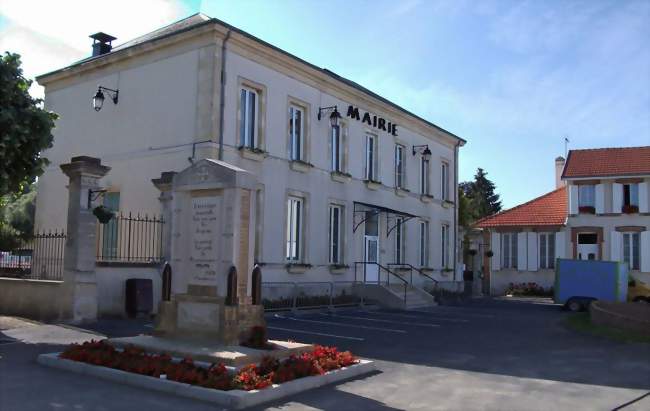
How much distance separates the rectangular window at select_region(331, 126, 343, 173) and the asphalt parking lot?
8.34m

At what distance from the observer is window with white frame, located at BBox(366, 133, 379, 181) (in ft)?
83.5

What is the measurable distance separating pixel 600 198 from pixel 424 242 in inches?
480

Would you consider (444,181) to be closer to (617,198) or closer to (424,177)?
(424,177)

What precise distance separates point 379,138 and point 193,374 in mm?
19403

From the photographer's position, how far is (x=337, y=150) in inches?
928

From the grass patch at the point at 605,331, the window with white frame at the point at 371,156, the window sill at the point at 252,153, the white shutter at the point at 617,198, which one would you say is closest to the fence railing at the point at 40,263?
the window sill at the point at 252,153

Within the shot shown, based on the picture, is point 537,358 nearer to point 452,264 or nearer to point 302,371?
point 302,371

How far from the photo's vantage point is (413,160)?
94.3ft

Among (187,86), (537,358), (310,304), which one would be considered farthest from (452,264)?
(537,358)

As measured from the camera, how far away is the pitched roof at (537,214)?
36562 millimetres

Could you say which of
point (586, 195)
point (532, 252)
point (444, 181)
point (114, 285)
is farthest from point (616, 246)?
point (114, 285)

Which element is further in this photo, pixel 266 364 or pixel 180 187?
pixel 180 187

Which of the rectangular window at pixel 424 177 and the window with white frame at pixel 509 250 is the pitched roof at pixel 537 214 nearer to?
the window with white frame at pixel 509 250

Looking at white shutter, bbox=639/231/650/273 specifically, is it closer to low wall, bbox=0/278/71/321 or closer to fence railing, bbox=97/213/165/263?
fence railing, bbox=97/213/165/263
